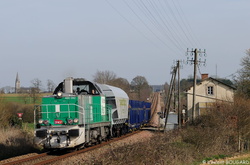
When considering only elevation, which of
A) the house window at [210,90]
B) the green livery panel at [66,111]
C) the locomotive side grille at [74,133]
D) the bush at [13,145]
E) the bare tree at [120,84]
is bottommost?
the bush at [13,145]

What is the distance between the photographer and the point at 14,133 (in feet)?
72.5

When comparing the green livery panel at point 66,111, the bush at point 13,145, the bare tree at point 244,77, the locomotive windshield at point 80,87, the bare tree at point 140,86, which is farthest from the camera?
the bare tree at point 140,86

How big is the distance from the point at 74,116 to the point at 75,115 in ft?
0.22

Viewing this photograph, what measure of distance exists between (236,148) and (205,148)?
6504 mm

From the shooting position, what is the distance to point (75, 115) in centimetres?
1730

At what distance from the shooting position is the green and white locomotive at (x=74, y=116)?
1638 centimetres

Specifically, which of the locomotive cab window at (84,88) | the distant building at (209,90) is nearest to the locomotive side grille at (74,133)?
the locomotive cab window at (84,88)

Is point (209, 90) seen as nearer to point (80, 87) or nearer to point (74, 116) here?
point (80, 87)

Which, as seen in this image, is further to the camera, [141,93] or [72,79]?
[141,93]

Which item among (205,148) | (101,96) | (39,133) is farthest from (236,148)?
(39,133)

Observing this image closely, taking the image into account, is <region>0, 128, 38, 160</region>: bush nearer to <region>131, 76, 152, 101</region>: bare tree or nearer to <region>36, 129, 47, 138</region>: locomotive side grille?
<region>36, 129, 47, 138</region>: locomotive side grille

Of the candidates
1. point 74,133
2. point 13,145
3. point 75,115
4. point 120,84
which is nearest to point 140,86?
point 120,84

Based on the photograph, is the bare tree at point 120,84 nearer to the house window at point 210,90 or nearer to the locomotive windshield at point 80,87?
the house window at point 210,90

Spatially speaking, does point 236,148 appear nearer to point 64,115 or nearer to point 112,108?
point 112,108
